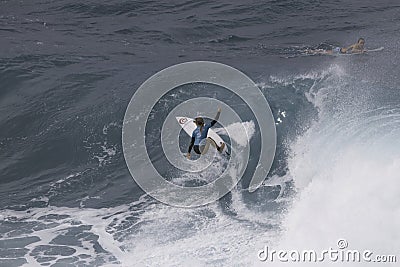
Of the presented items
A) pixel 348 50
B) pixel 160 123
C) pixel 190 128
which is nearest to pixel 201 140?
pixel 190 128

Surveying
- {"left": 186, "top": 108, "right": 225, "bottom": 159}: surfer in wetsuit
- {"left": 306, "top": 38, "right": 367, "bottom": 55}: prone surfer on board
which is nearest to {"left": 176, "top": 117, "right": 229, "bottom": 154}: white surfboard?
{"left": 186, "top": 108, "right": 225, "bottom": 159}: surfer in wetsuit

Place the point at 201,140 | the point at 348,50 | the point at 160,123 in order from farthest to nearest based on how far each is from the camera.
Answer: the point at 348,50, the point at 160,123, the point at 201,140

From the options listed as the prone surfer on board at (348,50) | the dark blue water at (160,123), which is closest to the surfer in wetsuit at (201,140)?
the dark blue water at (160,123)

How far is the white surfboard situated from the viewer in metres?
19.7

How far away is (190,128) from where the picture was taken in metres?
20.7

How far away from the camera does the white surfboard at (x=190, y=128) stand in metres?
19.7

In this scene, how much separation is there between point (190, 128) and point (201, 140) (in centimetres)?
198

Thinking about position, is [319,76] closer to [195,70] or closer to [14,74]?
[195,70]

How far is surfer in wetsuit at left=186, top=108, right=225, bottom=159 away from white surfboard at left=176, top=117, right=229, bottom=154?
23 centimetres

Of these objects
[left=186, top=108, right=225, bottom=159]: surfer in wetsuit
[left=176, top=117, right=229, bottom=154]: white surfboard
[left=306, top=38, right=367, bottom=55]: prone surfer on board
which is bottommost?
[left=186, top=108, right=225, bottom=159]: surfer in wetsuit

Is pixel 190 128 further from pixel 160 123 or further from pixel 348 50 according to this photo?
pixel 348 50

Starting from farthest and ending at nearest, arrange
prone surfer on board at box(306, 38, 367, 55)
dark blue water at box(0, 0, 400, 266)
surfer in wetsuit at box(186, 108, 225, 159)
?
prone surfer on board at box(306, 38, 367, 55) < surfer in wetsuit at box(186, 108, 225, 159) < dark blue water at box(0, 0, 400, 266)

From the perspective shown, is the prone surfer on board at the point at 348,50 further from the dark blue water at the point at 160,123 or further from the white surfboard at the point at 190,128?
the white surfboard at the point at 190,128

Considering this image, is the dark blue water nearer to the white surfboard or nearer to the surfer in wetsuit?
the white surfboard
